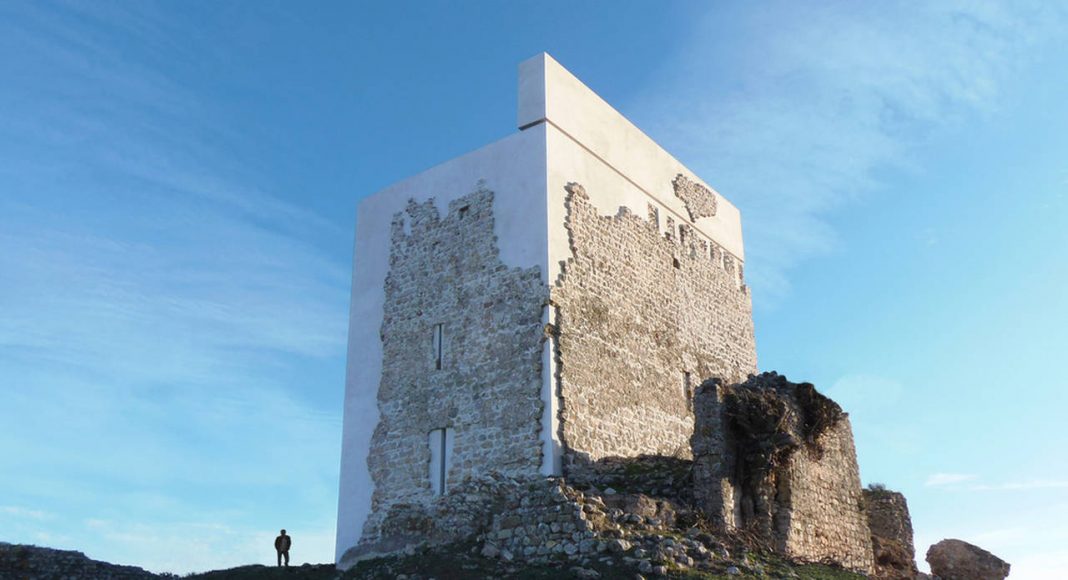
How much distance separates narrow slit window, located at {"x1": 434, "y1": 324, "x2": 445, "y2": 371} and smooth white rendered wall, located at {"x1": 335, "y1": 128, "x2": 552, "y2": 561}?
1478mm

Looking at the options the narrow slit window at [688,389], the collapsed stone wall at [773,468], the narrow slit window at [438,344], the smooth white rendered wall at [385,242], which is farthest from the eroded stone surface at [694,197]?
the narrow slit window at [438,344]

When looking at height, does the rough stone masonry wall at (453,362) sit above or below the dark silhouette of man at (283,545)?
above

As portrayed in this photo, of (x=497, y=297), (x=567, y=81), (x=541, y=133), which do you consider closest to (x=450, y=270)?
(x=497, y=297)

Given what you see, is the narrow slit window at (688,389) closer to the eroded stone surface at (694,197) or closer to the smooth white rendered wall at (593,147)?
the smooth white rendered wall at (593,147)

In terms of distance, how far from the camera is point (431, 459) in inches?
667

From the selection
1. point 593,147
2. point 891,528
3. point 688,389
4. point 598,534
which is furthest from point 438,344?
point 891,528

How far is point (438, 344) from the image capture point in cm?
1766

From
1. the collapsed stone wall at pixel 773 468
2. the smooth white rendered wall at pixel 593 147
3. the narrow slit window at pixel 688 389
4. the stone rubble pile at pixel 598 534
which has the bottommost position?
the stone rubble pile at pixel 598 534

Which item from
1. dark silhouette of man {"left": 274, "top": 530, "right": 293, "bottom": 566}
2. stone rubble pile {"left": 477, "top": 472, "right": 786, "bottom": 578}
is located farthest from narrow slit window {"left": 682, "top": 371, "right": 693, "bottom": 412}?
dark silhouette of man {"left": 274, "top": 530, "right": 293, "bottom": 566}

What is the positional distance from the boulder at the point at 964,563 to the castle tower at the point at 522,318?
5656 millimetres

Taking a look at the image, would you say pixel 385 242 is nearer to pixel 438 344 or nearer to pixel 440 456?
pixel 438 344

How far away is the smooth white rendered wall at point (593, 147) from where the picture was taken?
57.2 ft

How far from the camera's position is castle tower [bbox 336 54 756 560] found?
53.0 ft

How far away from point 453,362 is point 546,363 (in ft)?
6.97
